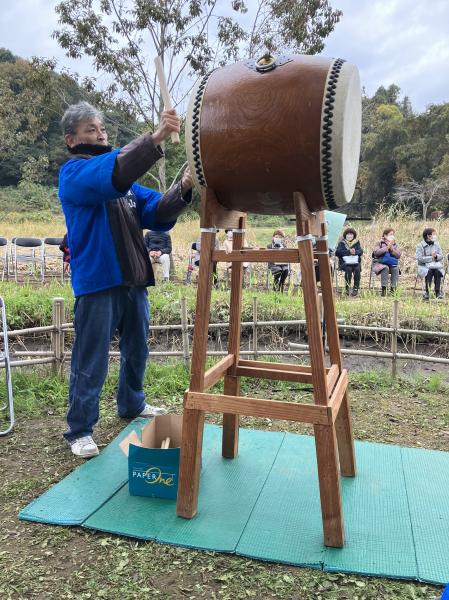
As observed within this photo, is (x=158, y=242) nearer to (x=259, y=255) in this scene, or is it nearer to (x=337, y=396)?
(x=259, y=255)

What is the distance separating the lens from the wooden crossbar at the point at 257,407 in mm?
1968

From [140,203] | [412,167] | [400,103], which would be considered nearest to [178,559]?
[140,203]

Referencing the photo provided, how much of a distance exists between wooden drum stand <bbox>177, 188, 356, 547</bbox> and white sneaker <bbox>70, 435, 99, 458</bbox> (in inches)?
30.3

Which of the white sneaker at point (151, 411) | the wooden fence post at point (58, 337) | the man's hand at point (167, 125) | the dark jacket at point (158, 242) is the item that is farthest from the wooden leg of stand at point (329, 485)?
the dark jacket at point (158, 242)

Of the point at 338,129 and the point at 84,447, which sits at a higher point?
the point at 338,129

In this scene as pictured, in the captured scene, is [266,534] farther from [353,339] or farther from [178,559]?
[353,339]

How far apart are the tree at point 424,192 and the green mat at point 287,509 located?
2079 centimetres

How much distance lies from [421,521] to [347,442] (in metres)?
0.49

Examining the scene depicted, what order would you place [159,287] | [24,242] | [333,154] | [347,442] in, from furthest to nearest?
1. [24,242]
2. [159,287]
3. [347,442]
4. [333,154]

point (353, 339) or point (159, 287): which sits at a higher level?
point (159, 287)

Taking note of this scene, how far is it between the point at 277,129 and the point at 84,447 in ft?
6.46

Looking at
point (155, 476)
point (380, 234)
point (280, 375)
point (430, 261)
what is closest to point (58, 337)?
point (155, 476)

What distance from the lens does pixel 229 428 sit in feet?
8.84

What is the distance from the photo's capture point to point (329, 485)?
1.98 m
